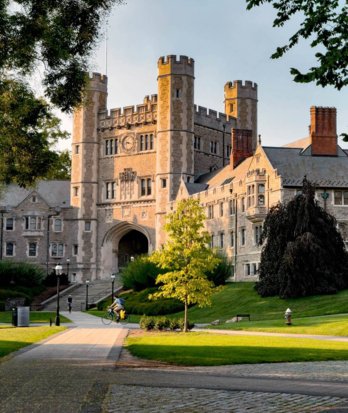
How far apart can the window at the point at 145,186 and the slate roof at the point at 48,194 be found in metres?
10.7

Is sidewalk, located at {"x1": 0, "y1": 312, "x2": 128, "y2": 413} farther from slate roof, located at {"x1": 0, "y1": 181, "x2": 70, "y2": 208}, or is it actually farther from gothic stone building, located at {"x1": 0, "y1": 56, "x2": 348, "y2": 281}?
slate roof, located at {"x1": 0, "y1": 181, "x2": 70, "y2": 208}

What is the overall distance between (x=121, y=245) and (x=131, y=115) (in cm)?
1508

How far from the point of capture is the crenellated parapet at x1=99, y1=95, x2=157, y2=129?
85.8 metres

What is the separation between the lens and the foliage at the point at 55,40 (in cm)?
2344

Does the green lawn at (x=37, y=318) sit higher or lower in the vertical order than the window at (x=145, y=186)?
→ lower

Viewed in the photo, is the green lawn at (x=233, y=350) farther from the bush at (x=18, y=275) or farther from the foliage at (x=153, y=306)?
the bush at (x=18, y=275)

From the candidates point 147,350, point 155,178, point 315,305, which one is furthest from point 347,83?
point 155,178

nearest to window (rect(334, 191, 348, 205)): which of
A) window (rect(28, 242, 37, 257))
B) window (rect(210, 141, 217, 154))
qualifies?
window (rect(210, 141, 217, 154))

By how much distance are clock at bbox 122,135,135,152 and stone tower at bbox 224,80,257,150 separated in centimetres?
1325

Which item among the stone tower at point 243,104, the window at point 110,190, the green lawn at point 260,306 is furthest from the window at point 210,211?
the stone tower at point 243,104

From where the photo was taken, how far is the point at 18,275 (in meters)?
74.7

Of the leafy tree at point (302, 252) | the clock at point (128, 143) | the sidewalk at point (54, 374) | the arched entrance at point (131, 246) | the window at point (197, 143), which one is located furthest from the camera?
the arched entrance at point (131, 246)

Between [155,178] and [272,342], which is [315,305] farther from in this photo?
[155,178]

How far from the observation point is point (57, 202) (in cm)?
9306
